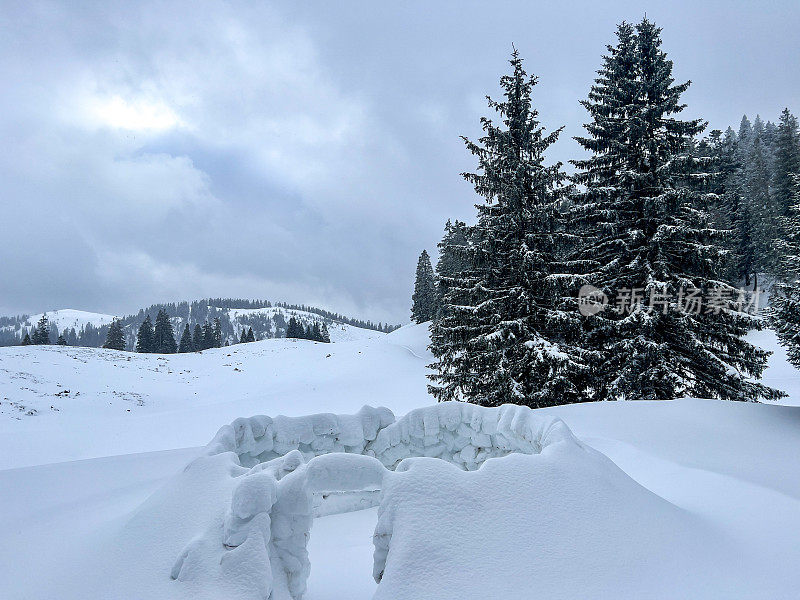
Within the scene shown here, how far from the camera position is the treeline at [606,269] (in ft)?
33.6

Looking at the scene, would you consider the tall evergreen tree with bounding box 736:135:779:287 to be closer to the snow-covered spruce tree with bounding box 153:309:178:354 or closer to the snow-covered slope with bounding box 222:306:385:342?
the snow-covered spruce tree with bounding box 153:309:178:354

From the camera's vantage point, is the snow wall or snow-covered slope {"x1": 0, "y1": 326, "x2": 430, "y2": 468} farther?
snow-covered slope {"x1": 0, "y1": 326, "x2": 430, "y2": 468}

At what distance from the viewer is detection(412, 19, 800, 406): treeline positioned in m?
10.2

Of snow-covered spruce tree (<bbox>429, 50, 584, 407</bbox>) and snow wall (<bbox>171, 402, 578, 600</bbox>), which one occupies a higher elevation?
snow-covered spruce tree (<bbox>429, 50, 584, 407</bbox>)

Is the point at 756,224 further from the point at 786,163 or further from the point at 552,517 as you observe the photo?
the point at 552,517

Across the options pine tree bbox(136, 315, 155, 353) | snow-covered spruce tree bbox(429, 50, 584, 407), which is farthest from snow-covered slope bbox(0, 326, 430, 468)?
pine tree bbox(136, 315, 155, 353)

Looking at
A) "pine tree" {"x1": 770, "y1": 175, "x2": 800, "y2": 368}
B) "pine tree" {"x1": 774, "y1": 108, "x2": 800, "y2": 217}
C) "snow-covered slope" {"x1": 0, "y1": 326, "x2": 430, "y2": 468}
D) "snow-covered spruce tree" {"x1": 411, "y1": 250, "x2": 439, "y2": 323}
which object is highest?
"pine tree" {"x1": 774, "y1": 108, "x2": 800, "y2": 217}

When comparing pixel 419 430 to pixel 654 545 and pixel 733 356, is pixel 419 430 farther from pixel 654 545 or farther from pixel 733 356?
pixel 733 356

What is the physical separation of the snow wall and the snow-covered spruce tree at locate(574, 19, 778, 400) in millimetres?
6293

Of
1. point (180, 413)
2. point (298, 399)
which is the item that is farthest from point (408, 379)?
point (180, 413)

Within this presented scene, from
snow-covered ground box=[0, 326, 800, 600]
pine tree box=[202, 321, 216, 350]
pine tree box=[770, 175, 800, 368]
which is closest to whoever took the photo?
snow-covered ground box=[0, 326, 800, 600]

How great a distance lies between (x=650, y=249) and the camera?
421 inches

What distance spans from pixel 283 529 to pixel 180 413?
43.9ft

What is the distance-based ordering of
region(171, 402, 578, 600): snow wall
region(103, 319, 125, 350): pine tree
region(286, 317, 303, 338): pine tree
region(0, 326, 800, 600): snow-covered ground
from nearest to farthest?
region(0, 326, 800, 600): snow-covered ground → region(171, 402, 578, 600): snow wall → region(103, 319, 125, 350): pine tree → region(286, 317, 303, 338): pine tree
